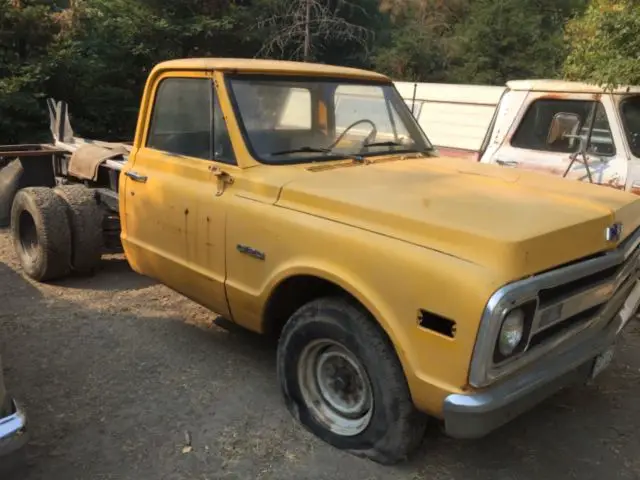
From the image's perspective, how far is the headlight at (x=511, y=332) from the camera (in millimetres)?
2477

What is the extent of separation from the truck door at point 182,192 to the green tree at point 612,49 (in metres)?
3.73

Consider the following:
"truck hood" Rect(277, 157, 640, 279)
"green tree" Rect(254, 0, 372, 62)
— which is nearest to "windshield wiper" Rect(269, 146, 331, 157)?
"truck hood" Rect(277, 157, 640, 279)

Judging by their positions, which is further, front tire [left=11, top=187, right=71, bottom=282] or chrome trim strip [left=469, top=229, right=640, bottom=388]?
front tire [left=11, top=187, right=71, bottom=282]

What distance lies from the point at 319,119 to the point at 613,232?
1908mm

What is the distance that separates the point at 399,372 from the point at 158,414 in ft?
5.05

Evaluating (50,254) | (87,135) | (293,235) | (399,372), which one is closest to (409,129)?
(293,235)

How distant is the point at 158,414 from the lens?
355cm

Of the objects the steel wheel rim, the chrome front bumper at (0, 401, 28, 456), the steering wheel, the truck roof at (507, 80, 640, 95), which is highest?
the truck roof at (507, 80, 640, 95)

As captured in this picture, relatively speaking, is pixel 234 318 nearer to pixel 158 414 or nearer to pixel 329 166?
pixel 158 414

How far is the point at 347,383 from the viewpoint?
3.25m

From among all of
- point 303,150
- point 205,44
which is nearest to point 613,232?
point 303,150

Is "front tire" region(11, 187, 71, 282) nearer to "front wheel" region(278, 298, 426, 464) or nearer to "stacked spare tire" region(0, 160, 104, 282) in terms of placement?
"stacked spare tire" region(0, 160, 104, 282)

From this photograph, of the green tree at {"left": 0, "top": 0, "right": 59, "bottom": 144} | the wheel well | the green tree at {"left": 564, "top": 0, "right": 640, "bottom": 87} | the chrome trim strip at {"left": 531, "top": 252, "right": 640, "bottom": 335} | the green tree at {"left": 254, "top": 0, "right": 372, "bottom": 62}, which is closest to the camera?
the chrome trim strip at {"left": 531, "top": 252, "right": 640, "bottom": 335}

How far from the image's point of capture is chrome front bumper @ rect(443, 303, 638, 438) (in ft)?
8.16
